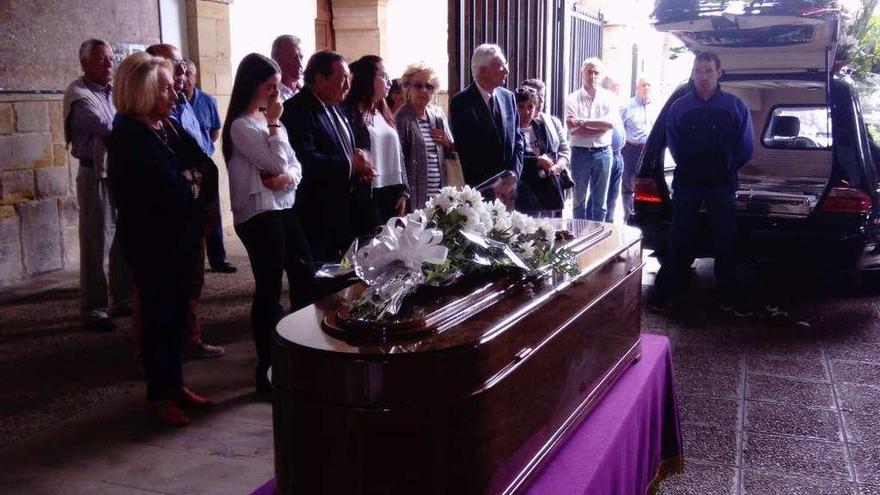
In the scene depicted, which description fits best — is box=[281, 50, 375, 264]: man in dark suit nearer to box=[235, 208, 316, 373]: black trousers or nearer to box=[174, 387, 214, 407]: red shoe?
box=[235, 208, 316, 373]: black trousers

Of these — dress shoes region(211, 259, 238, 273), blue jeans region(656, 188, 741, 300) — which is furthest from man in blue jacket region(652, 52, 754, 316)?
dress shoes region(211, 259, 238, 273)

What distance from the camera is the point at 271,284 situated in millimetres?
3840

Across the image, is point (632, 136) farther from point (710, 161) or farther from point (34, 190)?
point (34, 190)

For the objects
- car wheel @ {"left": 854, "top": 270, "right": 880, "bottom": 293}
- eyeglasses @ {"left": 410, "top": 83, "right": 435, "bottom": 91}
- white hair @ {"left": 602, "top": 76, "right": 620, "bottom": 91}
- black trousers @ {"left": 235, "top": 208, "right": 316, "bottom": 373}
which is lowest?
car wheel @ {"left": 854, "top": 270, "right": 880, "bottom": 293}

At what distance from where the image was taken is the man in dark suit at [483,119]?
16.2 feet

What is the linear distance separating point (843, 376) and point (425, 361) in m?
3.69

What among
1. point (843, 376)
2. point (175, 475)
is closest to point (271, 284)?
point (175, 475)

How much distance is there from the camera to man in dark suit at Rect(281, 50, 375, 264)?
13.4 ft

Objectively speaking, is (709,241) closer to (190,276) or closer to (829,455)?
(829,455)

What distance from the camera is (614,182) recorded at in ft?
26.8

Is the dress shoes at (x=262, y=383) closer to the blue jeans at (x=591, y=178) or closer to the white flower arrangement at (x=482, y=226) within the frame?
the white flower arrangement at (x=482, y=226)

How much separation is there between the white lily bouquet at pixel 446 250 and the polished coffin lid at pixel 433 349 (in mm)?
57

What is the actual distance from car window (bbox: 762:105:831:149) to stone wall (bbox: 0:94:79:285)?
6054 millimetres

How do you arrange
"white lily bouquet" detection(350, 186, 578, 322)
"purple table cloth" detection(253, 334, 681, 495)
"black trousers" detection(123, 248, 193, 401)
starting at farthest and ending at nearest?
"black trousers" detection(123, 248, 193, 401) < "purple table cloth" detection(253, 334, 681, 495) < "white lily bouquet" detection(350, 186, 578, 322)
